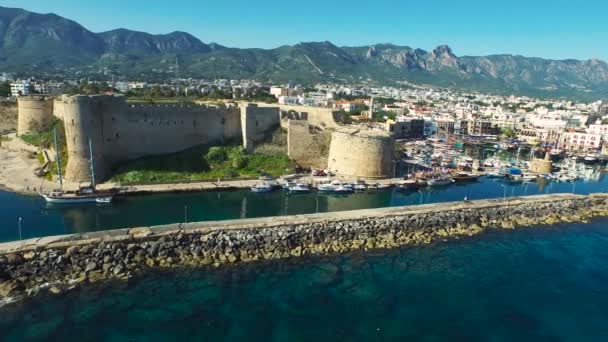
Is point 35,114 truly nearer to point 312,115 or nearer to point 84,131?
point 84,131

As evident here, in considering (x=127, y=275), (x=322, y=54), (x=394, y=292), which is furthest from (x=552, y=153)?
(x=322, y=54)

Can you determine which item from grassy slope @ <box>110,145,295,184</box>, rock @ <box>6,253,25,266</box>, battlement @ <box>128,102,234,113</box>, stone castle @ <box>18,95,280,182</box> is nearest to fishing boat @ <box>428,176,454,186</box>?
grassy slope @ <box>110,145,295,184</box>

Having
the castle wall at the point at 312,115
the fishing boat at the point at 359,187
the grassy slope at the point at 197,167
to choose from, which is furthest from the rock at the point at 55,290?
the castle wall at the point at 312,115

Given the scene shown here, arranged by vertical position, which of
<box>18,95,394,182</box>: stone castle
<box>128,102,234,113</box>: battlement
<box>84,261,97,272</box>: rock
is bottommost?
<box>84,261,97,272</box>: rock

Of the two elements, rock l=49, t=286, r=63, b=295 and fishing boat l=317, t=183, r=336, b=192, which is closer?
rock l=49, t=286, r=63, b=295

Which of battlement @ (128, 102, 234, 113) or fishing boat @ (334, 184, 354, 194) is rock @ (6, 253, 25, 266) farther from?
fishing boat @ (334, 184, 354, 194)

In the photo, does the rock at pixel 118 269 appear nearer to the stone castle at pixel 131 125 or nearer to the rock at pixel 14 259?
the rock at pixel 14 259

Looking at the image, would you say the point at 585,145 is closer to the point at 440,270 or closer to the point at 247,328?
the point at 440,270
